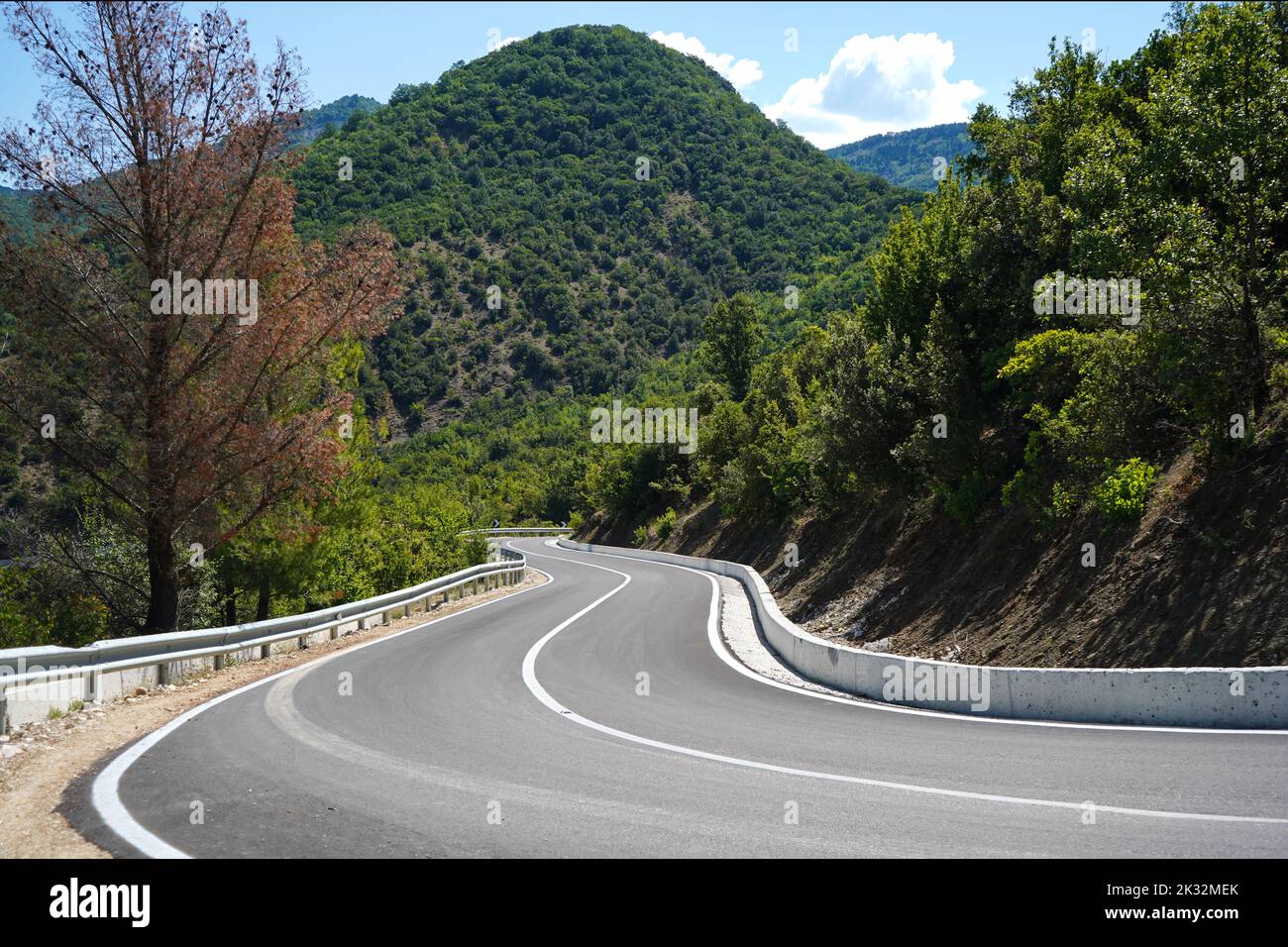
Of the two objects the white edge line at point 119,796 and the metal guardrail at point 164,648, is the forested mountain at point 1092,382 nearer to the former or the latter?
the white edge line at point 119,796

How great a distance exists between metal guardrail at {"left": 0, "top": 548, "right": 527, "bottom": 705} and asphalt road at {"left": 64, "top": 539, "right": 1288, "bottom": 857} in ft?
5.06

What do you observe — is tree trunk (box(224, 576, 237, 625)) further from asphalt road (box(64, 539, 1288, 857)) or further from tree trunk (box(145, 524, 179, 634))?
asphalt road (box(64, 539, 1288, 857))

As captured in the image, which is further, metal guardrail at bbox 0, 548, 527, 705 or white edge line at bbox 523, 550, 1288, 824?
metal guardrail at bbox 0, 548, 527, 705

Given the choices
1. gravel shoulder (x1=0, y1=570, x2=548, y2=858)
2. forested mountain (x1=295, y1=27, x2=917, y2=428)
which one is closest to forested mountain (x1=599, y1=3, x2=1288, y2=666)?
gravel shoulder (x1=0, y1=570, x2=548, y2=858)

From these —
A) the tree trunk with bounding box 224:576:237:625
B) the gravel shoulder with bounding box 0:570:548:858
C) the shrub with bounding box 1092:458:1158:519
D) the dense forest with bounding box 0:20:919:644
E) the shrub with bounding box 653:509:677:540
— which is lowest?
the shrub with bounding box 653:509:677:540

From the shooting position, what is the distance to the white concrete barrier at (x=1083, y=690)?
7.69 meters

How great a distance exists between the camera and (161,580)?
1467 centimetres

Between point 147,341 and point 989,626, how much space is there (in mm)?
15051

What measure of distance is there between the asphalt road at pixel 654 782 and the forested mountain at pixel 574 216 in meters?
82.8

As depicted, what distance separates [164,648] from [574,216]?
14328cm

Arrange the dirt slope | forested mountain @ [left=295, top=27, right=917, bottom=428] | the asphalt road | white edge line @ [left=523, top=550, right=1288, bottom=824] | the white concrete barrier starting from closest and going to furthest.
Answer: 1. the asphalt road
2. white edge line @ [left=523, top=550, right=1288, bottom=824]
3. the white concrete barrier
4. the dirt slope
5. forested mountain @ [left=295, top=27, right=917, bottom=428]

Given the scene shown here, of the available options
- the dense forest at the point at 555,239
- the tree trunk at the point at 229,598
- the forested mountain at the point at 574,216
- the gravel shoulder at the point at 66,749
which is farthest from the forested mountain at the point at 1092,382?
the forested mountain at the point at 574,216

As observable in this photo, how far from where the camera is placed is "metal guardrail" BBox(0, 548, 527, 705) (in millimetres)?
8961
